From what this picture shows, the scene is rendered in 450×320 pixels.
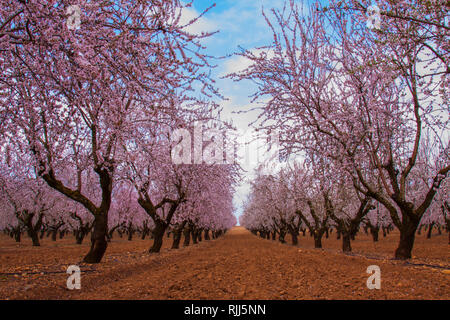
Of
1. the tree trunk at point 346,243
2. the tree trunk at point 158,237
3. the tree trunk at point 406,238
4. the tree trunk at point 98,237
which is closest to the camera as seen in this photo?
the tree trunk at point 406,238

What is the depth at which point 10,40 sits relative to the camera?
548cm

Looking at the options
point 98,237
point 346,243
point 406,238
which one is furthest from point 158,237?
point 406,238

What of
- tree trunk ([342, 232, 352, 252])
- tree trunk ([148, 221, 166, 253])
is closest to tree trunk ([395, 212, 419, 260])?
tree trunk ([342, 232, 352, 252])

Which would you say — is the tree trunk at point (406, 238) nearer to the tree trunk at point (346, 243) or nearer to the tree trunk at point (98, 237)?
the tree trunk at point (346, 243)

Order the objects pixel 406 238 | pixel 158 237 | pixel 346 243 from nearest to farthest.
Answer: pixel 406 238 → pixel 346 243 → pixel 158 237

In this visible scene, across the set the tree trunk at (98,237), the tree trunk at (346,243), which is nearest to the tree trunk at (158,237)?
the tree trunk at (98,237)

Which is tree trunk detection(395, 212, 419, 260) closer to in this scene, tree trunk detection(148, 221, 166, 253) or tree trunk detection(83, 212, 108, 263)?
tree trunk detection(83, 212, 108, 263)

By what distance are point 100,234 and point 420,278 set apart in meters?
10.8

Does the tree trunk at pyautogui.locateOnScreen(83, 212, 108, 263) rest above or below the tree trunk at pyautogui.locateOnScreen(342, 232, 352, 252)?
above

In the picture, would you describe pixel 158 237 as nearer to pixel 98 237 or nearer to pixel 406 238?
pixel 98 237

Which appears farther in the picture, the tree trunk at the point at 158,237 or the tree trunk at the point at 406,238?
the tree trunk at the point at 158,237

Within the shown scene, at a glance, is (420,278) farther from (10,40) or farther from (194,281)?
(10,40)
